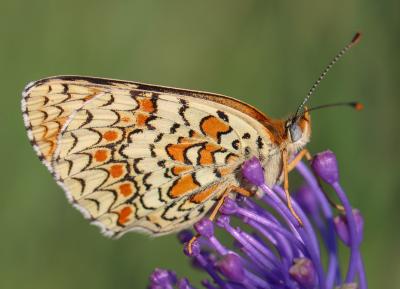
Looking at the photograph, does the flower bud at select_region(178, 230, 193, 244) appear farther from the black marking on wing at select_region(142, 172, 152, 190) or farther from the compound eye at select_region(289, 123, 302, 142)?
the compound eye at select_region(289, 123, 302, 142)

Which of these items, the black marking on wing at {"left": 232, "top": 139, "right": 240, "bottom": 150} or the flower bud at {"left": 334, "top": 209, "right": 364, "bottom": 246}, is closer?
the flower bud at {"left": 334, "top": 209, "right": 364, "bottom": 246}

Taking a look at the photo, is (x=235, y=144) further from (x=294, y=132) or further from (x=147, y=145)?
(x=147, y=145)

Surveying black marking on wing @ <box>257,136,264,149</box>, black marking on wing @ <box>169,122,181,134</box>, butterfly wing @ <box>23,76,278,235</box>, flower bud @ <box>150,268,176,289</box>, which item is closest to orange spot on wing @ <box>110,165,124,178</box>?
butterfly wing @ <box>23,76,278,235</box>

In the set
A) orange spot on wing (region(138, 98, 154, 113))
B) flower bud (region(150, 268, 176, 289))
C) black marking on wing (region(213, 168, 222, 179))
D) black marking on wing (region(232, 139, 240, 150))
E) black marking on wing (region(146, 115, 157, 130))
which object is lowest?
flower bud (region(150, 268, 176, 289))

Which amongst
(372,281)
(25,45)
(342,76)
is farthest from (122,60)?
(372,281)

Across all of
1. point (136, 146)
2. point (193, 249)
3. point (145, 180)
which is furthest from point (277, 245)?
point (136, 146)

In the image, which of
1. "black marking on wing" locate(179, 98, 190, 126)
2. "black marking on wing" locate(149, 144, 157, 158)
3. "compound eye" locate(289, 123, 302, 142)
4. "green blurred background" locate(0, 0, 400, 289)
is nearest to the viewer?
"compound eye" locate(289, 123, 302, 142)

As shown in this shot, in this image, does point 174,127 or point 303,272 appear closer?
point 303,272

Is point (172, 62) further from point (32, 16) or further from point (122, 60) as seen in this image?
point (32, 16)
